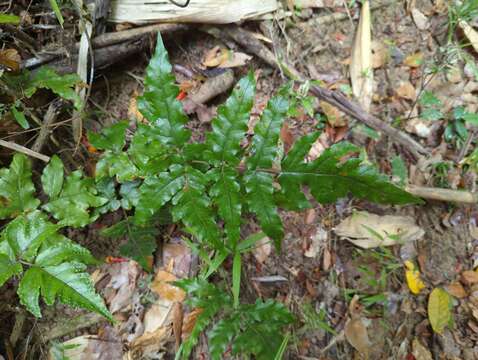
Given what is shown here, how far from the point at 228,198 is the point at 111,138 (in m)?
0.85

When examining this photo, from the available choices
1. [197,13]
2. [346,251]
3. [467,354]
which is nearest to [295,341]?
[346,251]

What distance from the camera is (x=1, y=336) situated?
2.13m

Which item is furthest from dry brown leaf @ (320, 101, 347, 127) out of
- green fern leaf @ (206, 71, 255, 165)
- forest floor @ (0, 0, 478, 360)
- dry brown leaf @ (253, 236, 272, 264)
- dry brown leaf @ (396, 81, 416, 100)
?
green fern leaf @ (206, 71, 255, 165)

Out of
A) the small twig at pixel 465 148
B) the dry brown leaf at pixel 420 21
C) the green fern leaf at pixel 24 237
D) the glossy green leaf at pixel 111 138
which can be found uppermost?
the dry brown leaf at pixel 420 21

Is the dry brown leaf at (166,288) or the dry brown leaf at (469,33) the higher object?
the dry brown leaf at (469,33)

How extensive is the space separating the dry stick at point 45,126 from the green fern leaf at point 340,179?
1.49 meters

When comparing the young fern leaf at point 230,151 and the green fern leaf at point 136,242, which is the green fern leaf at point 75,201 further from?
the young fern leaf at point 230,151

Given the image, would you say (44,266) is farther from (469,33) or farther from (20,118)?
(469,33)

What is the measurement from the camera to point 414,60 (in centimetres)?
300

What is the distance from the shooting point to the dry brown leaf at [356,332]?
2443 mm

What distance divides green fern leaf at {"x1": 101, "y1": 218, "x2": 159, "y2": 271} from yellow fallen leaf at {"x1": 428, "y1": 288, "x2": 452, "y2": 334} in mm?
1879

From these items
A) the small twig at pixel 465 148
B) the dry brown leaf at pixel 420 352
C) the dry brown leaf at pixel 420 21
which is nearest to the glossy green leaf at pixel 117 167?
the dry brown leaf at pixel 420 352

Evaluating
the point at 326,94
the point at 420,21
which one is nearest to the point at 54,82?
the point at 326,94

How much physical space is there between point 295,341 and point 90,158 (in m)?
1.76
